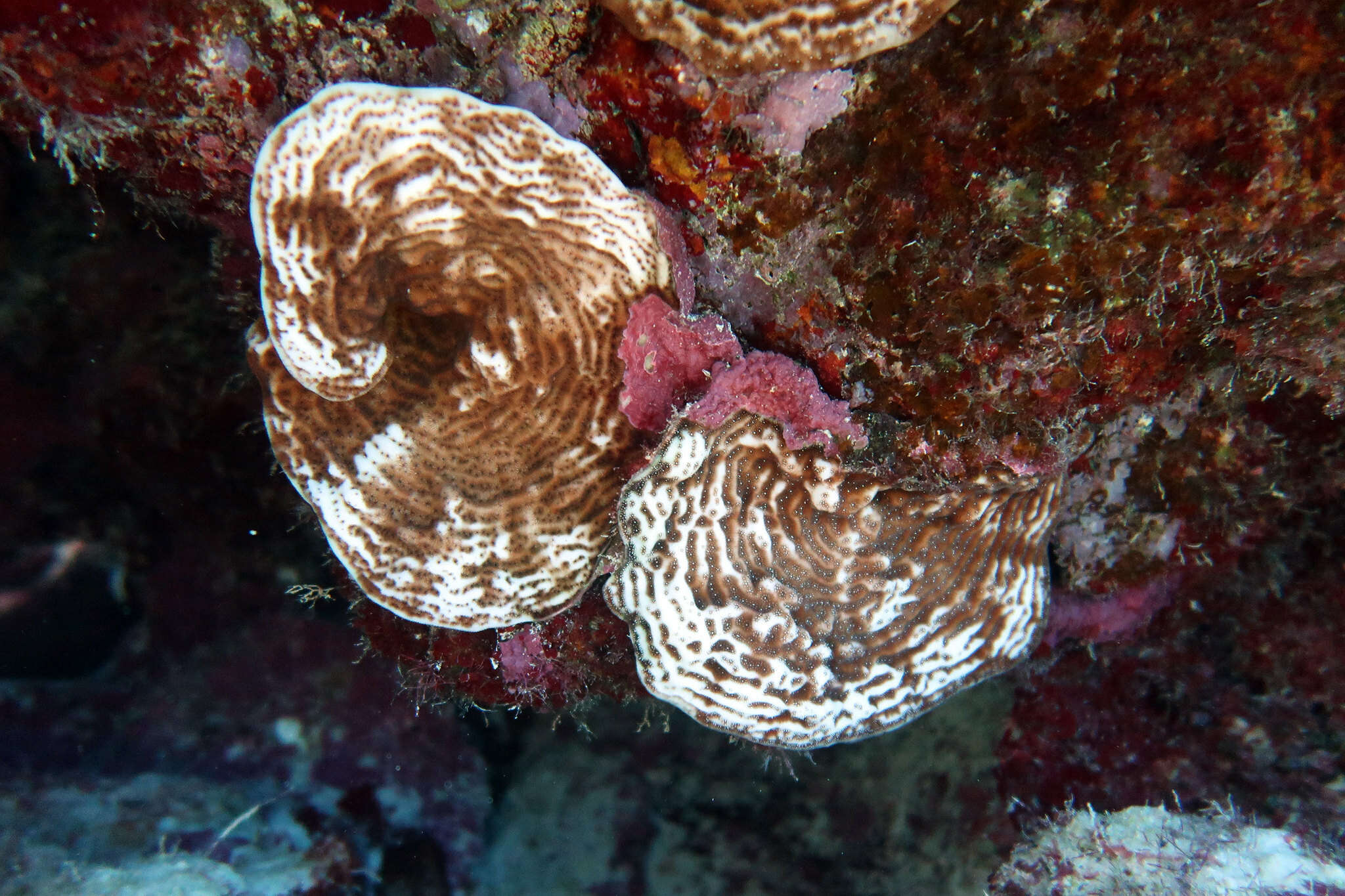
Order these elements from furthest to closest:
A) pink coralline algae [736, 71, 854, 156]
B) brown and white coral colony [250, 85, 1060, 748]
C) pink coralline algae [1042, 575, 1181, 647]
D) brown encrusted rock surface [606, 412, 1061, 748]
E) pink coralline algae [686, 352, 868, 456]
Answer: pink coralline algae [1042, 575, 1181, 647] → brown encrusted rock surface [606, 412, 1061, 748] → pink coralline algae [686, 352, 868, 456] → brown and white coral colony [250, 85, 1060, 748] → pink coralline algae [736, 71, 854, 156]

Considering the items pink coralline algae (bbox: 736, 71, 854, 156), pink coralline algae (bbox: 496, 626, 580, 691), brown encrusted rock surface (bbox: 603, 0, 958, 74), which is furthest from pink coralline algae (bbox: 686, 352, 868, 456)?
pink coralline algae (bbox: 496, 626, 580, 691)

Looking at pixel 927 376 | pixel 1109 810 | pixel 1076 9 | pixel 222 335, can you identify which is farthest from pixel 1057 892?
pixel 222 335

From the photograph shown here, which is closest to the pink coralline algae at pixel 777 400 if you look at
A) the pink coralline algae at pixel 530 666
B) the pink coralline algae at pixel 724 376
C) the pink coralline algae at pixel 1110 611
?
the pink coralline algae at pixel 724 376

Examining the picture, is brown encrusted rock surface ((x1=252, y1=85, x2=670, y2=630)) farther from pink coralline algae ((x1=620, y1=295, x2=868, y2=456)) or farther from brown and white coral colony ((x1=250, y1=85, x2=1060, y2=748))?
pink coralline algae ((x1=620, y1=295, x2=868, y2=456))

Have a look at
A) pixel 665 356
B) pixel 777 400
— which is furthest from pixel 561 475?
pixel 777 400

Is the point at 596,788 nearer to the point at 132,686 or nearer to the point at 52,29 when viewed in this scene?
the point at 132,686

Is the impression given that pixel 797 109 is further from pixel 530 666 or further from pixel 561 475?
pixel 530 666

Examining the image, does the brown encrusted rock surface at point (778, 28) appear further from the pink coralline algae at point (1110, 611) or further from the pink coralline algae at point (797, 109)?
the pink coralline algae at point (1110, 611)
